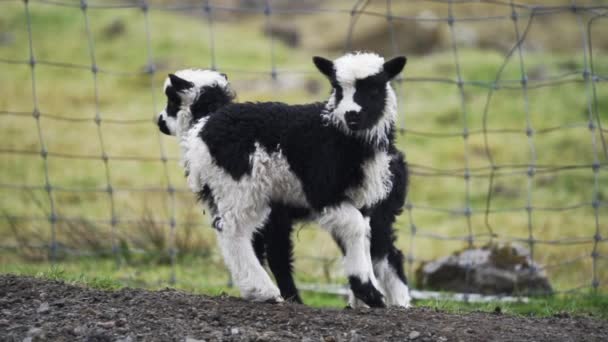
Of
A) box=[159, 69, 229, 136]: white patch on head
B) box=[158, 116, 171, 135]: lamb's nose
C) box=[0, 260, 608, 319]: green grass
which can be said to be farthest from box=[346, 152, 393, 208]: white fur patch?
box=[158, 116, 171, 135]: lamb's nose

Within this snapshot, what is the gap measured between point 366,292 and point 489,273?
10.1ft

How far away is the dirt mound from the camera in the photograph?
5.20 metres

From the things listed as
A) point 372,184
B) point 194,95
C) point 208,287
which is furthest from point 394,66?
point 208,287

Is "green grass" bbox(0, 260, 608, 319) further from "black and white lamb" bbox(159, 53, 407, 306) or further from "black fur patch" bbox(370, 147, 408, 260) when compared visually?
"black and white lamb" bbox(159, 53, 407, 306)

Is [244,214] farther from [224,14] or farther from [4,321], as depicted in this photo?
[224,14]

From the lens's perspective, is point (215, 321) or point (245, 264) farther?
point (245, 264)

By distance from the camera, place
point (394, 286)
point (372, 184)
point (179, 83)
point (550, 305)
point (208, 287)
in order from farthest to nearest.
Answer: point (208, 287), point (550, 305), point (394, 286), point (179, 83), point (372, 184)

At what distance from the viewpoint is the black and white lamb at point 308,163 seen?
243 inches

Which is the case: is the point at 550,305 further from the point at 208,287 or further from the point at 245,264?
the point at 208,287

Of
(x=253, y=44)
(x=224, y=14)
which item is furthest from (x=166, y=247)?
(x=224, y=14)

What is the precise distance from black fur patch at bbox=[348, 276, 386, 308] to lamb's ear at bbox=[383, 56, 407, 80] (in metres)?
1.45

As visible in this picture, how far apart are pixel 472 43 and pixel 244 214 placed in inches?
827

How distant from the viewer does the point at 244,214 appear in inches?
246

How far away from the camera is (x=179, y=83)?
22.0ft
